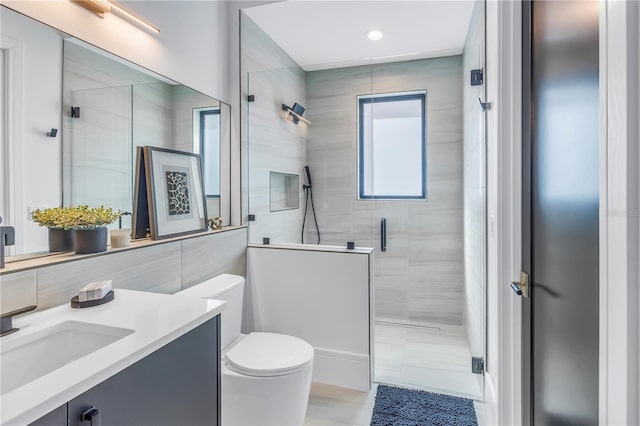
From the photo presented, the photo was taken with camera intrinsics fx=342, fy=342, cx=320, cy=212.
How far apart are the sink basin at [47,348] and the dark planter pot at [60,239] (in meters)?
0.44

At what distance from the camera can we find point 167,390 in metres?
0.91

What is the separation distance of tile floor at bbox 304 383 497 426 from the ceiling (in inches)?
85.2

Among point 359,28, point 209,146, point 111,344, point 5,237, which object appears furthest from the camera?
point 359,28

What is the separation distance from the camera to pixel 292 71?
257 centimetres

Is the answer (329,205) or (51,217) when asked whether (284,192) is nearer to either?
(329,205)

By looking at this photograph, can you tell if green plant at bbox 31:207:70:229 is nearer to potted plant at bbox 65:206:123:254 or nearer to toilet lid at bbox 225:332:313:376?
potted plant at bbox 65:206:123:254

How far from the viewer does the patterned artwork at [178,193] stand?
71.0 inches

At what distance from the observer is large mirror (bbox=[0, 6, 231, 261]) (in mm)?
1169

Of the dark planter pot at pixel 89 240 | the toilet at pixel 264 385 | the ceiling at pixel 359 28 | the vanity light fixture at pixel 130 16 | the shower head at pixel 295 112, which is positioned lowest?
the toilet at pixel 264 385

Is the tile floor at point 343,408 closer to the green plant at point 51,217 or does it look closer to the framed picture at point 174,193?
the framed picture at point 174,193

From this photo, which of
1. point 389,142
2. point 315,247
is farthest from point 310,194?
point 389,142

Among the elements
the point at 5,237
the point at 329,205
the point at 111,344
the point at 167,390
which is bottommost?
the point at 167,390

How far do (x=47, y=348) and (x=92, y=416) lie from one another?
39 centimetres

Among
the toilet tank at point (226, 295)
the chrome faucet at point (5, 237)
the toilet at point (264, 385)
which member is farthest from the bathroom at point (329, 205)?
the toilet at point (264, 385)
